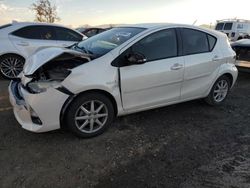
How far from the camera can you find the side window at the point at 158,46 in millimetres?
4270

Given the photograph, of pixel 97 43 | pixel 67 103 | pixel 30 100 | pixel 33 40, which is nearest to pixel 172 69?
pixel 97 43

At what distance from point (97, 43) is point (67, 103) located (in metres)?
1.38

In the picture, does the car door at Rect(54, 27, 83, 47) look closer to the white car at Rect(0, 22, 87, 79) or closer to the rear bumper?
the white car at Rect(0, 22, 87, 79)

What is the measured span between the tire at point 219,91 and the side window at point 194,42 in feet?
2.40

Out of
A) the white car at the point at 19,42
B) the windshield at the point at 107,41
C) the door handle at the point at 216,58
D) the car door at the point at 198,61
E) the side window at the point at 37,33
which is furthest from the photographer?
the side window at the point at 37,33

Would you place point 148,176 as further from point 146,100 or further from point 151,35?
point 151,35

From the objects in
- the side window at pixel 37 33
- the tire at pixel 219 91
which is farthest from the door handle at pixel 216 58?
the side window at pixel 37 33

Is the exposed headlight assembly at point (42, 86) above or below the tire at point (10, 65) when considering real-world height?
above

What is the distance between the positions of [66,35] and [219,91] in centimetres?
474

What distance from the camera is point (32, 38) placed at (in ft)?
24.8

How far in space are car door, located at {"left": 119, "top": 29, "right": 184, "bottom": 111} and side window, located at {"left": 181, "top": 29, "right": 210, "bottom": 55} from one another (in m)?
0.22

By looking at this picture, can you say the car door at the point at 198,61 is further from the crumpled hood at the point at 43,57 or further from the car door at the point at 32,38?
the car door at the point at 32,38

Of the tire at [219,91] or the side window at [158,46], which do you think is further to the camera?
the tire at [219,91]

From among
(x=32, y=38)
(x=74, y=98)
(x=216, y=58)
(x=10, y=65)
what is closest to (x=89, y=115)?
(x=74, y=98)
